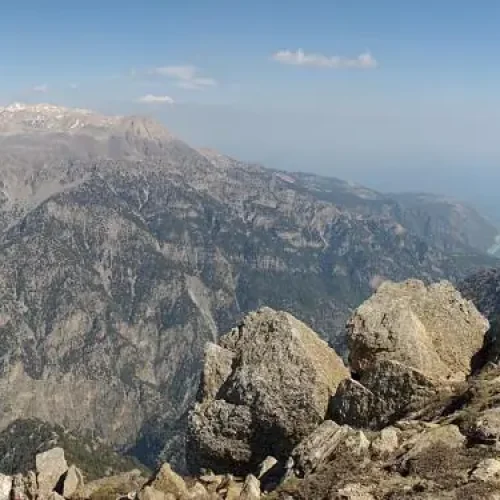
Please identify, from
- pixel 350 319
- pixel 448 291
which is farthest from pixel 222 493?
pixel 448 291

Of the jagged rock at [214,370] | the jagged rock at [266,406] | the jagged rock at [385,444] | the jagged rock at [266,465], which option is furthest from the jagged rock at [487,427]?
the jagged rock at [214,370]

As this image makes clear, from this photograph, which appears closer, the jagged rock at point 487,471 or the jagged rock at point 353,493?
the jagged rock at point 487,471

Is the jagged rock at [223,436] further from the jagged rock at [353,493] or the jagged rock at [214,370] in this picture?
the jagged rock at [353,493]

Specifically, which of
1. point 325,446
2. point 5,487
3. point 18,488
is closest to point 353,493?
point 325,446

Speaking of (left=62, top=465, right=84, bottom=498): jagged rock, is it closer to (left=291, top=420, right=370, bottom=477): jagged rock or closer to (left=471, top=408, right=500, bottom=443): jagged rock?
(left=291, top=420, right=370, bottom=477): jagged rock

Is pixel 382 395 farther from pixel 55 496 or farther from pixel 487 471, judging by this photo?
pixel 55 496

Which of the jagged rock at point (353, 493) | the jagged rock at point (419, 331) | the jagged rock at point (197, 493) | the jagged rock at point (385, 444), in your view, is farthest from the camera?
the jagged rock at point (419, 331)

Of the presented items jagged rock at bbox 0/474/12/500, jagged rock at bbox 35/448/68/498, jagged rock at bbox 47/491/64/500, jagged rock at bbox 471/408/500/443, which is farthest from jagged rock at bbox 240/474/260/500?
jagged rock at bbox 0/474/12/500
